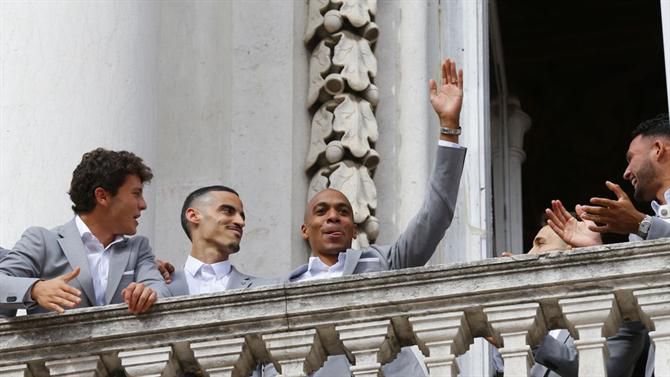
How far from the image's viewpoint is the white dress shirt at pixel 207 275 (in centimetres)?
958

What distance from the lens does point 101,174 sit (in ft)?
31.0

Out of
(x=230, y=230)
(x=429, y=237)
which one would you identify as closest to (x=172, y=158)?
Result: (x=230, y=230)

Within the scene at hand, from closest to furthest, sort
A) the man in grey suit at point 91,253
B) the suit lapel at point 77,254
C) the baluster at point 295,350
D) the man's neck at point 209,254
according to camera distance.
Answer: the baluster at point 295,350 → the man in grey suit at point 91,253 → the suit lapel at point 77,254 → the man's neck at point 209,254

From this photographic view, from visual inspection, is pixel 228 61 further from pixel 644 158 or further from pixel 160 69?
pixel 644 158

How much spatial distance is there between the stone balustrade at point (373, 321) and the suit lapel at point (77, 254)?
460 millimetres

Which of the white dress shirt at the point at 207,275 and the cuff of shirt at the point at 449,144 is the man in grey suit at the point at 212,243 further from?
the cuff of shirt at the point at 449,144

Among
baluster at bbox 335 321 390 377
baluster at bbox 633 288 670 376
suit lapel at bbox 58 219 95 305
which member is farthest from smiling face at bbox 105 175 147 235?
baluster at bbox 633 288 670 376

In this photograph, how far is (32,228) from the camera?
9281 mm

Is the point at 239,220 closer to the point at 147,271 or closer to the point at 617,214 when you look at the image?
the point at 147,271

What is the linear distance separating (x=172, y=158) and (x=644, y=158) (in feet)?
9.21

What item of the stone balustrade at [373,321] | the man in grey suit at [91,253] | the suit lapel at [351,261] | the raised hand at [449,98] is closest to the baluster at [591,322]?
the stone balustrade at [373,321]

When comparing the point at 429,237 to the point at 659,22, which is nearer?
the point at 429,237

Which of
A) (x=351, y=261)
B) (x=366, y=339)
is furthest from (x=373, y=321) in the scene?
(x=351, y=261)

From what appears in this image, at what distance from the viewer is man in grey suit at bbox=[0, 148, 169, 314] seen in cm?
879
